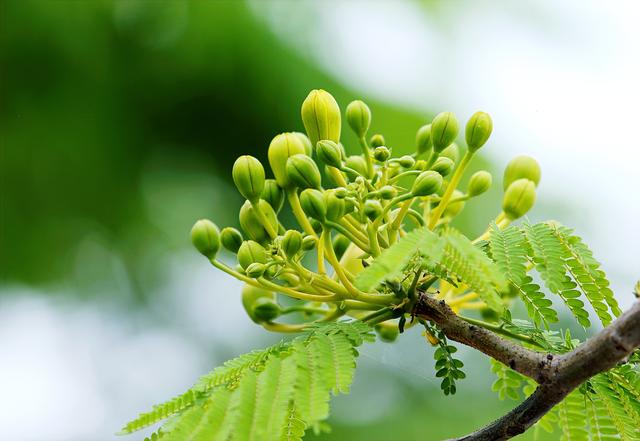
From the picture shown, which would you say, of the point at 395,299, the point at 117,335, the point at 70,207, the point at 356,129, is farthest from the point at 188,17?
the point at 395,299

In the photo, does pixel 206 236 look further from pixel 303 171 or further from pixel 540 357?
pixel 540 357

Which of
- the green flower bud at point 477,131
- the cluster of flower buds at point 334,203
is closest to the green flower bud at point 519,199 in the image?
the cluster of flower buds at point 334,203

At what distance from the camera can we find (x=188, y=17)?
5.04 m

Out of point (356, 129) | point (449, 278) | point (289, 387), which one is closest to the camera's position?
point (289, 387)

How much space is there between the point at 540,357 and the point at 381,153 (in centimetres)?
45

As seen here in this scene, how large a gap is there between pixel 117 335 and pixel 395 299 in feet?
11.2

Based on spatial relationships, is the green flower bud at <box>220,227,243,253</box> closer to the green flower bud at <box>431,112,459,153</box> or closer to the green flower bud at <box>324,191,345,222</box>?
the green flower bud at <box>324,191,345,222</box>

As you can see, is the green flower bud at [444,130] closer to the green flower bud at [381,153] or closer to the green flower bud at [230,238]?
the green flower bud at [381,153]

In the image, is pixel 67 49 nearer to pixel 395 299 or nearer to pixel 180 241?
pixel 180 241

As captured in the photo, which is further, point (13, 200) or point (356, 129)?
point (13, 200)

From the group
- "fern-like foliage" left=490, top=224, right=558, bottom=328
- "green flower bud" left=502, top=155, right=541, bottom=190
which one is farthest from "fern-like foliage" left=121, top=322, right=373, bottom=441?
"green flower bud" left=502, top=155, right=541, bottom=190

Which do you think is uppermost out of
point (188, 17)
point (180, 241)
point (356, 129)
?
point (188, 17)

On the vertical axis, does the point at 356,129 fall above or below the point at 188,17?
below

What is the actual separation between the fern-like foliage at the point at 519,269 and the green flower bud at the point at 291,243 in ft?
1.08
